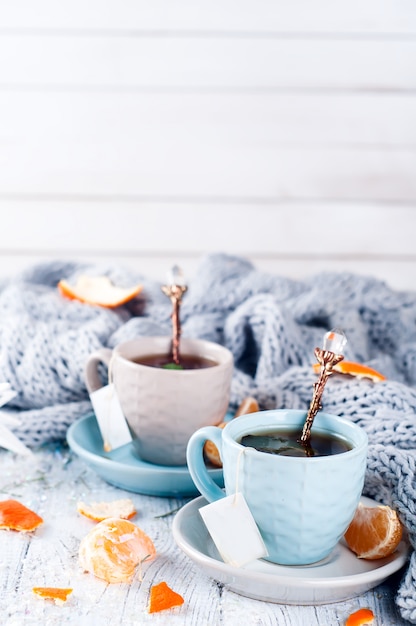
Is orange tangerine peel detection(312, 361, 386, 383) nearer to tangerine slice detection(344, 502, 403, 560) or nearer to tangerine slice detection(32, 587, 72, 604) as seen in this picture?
tangerine slice detection(344, 502, 403, 560)

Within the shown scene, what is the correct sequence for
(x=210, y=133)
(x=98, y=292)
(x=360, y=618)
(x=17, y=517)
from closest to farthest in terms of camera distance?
(x=360, y=618) → (x=17, y=517) → (x=98, y=292) → (x=210, y=133)

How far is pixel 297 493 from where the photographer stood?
574 mm

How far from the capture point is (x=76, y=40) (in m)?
1.69

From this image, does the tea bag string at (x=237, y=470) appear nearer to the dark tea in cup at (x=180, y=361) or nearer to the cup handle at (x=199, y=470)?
the cup handle at (x=199, y=470)

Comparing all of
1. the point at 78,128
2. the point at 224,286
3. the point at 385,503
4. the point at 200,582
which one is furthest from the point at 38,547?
the point at 78,128

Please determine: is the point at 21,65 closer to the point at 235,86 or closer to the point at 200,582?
the point at 235,86

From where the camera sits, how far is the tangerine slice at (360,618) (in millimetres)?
562

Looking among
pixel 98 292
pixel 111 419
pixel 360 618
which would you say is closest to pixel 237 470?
pixel 360 618

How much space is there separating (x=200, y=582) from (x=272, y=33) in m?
1.38

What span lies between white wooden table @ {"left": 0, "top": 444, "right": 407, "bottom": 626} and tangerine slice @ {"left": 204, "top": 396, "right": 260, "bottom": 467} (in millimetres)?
66

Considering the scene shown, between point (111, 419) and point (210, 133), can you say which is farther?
point (210, 133)

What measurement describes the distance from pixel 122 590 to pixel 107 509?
0.44 feet

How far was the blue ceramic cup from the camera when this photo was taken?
0.57 metres

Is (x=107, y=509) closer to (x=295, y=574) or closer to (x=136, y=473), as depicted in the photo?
(x=136, y=473)
